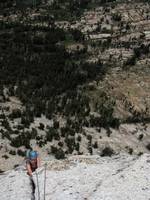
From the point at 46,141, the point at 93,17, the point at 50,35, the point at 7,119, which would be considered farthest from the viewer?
the point at 93,17

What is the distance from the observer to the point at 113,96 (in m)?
38.0

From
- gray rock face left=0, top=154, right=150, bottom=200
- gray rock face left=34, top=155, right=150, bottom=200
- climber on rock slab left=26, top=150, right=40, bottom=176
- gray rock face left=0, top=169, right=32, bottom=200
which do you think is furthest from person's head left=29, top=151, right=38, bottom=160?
gray rock face left=34, top=155, right=150, bottom=200

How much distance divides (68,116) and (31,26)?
18.0m

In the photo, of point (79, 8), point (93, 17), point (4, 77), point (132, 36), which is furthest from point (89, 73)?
point (79, 8)

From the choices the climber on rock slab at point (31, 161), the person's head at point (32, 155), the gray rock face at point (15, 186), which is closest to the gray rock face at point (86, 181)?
the gray rock face at point (15, 186)

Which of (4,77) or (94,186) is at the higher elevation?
(94,186)

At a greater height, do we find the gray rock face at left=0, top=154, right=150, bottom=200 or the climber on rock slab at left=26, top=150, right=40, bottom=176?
the climber on rock slab at left=26, top=150, right=40, bottom=176

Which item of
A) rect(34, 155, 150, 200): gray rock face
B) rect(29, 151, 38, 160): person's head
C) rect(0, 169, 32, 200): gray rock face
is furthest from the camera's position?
rect(0, 169, 32, 200): gray rock face

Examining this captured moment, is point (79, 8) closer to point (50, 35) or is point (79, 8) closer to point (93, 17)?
point (93, 17)

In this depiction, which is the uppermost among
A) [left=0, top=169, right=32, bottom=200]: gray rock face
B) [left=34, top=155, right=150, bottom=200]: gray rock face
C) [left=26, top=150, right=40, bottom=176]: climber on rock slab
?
[left=26, top=150, right=40, bottom=176]: climber on rock slab

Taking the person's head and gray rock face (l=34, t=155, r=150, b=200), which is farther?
gray rock face (l=34, t=155, r=150, b=200)

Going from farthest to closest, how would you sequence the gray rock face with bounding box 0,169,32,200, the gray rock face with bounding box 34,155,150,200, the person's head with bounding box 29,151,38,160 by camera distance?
the gray rock face with bounding box 0,169,32,200 < the gray rock face with bounding box 34,155,150,200 < the person's head with bounding box 29,151,38,160

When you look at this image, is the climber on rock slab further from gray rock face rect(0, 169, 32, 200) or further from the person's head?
gray rock face rect(0, 169, 32, 200)

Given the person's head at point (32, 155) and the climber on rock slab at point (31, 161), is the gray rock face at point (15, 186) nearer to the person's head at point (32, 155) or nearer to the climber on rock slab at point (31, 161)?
the climber on rock slab at point (31, 161)
